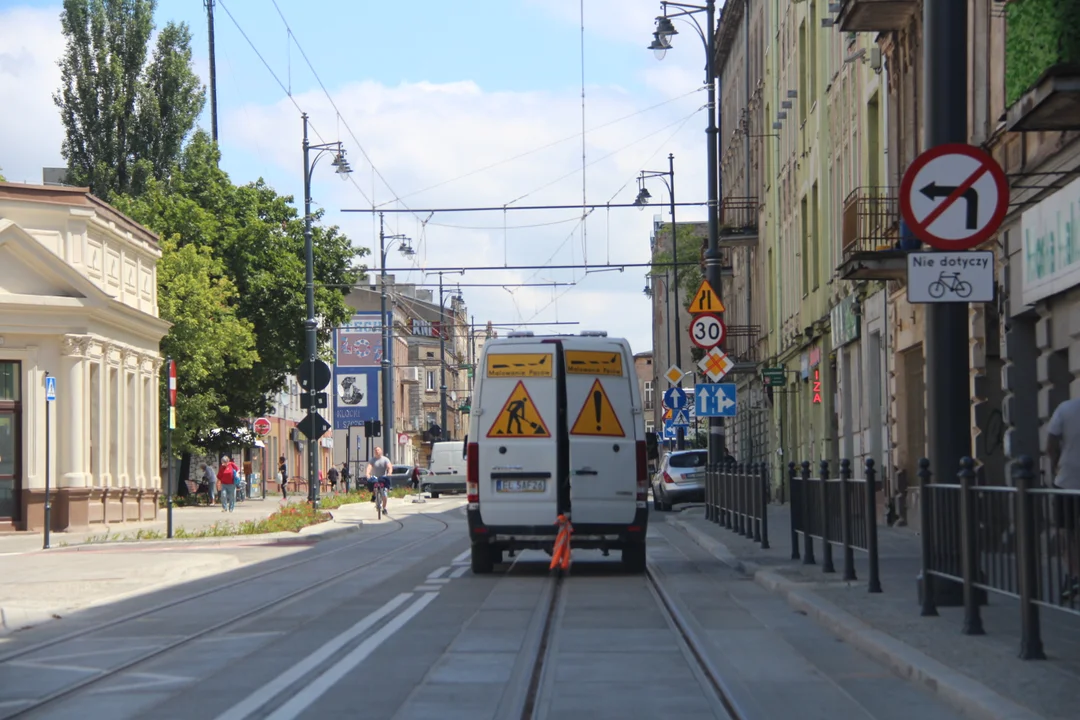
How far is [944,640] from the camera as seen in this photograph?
10523 millimetres

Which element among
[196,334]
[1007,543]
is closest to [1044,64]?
[1007,543]

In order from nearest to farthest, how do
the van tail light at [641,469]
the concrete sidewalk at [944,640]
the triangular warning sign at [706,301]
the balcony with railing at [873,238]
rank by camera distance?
the concrete sidewalk at [944,640]
the van tail light at [641,469]
the balcony with railing at [873,238]
the triangular warning sign at [706,301]

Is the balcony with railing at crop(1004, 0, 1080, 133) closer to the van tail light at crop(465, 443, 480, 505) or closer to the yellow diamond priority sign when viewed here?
the van tail light at crop(465, 443, 480, 505)

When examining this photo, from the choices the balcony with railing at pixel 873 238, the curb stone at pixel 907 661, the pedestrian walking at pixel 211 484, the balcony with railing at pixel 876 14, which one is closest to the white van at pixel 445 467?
the pedestrian walking at pixel 211 484

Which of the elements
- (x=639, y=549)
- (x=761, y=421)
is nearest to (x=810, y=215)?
(x=761, y=421)

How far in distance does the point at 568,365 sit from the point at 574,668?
338 inches

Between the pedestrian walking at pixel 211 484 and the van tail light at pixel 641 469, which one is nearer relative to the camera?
the van tail light at pixel 641 469

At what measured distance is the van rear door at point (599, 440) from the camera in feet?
61.1

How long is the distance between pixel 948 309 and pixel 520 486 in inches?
292

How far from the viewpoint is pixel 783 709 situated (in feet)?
28.4

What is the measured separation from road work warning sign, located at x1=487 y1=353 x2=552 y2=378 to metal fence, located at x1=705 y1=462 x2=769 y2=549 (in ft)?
15.3

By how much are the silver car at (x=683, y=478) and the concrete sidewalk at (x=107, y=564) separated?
9.47m

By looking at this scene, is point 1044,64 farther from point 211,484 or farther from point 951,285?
point 211,484

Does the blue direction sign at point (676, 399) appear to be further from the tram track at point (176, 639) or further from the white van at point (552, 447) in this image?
the white van at point (552, 447)
